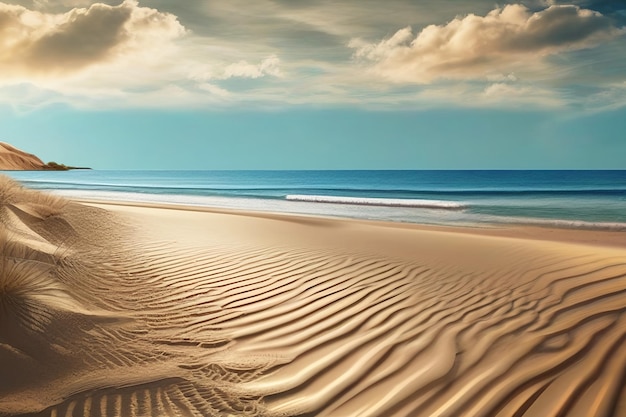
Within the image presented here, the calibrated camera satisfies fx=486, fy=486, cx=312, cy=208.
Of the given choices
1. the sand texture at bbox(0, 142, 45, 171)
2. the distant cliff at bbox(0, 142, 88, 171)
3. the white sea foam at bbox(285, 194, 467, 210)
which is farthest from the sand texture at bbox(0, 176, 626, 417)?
the sand texture at bbox(0, 142, 45, 171)

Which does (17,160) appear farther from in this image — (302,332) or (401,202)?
(302,332)

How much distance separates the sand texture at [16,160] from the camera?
6898 centimetres

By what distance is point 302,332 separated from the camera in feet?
14.0

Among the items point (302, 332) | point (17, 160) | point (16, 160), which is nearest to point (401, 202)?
point (302, 332)

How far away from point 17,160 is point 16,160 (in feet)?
1.72

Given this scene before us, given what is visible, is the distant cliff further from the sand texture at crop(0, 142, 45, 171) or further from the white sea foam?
the white sea foam

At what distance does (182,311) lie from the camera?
486 centimetres

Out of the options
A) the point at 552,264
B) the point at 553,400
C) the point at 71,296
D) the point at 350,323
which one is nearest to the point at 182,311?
the point at 71,296

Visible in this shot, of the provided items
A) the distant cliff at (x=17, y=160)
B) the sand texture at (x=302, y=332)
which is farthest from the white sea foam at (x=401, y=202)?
the distant cliff at (x=17, y=160)

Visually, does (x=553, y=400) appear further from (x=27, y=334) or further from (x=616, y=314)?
(x=27, y=334)

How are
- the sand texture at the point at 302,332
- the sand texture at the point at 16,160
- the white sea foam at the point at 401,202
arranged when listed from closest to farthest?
the sand texture at the point at 302,332 < the white sea foam at the point at 401,202 < the sand texture at the point at 16,160

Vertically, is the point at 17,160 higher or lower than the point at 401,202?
higher

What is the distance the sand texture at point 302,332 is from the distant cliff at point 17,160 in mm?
71544

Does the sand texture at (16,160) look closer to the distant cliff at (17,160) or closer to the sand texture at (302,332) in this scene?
the distant cliff at (17,160)
